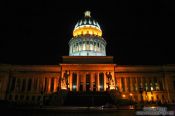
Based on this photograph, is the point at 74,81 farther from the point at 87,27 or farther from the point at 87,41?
the point at 87,27

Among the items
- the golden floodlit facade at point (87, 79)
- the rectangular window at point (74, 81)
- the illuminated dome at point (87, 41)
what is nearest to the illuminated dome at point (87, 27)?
the illuminated dome at point (87, 41)

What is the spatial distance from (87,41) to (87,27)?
6.62 m

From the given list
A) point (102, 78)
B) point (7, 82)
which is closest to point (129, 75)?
point (102, 78)

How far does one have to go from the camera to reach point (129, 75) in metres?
53.8

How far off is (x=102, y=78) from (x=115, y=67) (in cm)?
507

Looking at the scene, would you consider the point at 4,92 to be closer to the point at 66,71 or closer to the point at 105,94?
the point at 66,71

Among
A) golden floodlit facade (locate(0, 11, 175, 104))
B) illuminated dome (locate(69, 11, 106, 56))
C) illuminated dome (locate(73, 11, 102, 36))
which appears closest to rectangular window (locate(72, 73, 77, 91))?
golden floodlit facade (locate(0, 11, 175, 104))

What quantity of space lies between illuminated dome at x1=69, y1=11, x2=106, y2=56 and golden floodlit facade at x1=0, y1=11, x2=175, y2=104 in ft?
34.7

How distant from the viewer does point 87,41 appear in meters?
65.0

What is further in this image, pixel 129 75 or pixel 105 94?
pixel 129 75

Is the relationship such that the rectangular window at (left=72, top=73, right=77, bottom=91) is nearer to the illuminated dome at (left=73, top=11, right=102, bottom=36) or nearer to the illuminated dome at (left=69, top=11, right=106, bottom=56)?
the illuminated dome at (left=69, top=11, right=106, bottom=56)

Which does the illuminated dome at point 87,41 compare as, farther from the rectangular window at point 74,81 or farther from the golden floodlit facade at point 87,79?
the rectangular window at point 74,81

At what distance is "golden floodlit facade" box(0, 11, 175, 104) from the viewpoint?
51.1 metres

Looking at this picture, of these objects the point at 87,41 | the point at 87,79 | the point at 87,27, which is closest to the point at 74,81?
the point at 87,79
